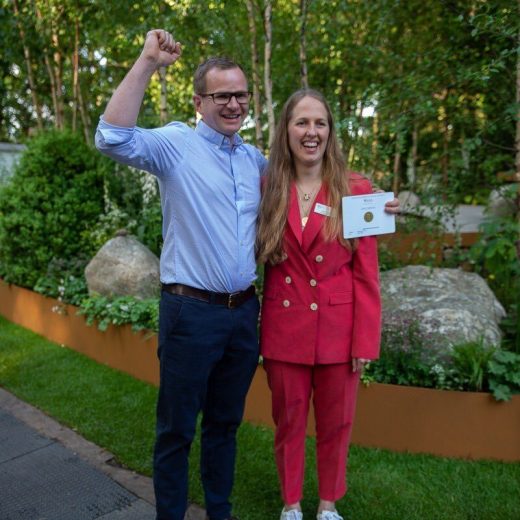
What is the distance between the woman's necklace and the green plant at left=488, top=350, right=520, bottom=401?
159cm

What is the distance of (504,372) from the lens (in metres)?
3.15

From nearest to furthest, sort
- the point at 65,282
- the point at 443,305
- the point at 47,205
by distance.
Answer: the point at 443,305, the point at 65,282, the point at 47,205

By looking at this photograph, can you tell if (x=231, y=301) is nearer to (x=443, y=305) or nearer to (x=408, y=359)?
(x=408, y=359)

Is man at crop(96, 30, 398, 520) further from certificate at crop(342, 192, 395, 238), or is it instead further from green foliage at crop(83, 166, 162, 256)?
green foliage at crop(83, 166, 162, 256)

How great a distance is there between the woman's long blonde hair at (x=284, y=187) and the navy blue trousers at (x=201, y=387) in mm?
295

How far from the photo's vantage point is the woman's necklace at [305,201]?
2369mm

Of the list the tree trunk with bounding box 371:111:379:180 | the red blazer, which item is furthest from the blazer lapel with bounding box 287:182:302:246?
the tree trunk with bounding box 371:111:379:180

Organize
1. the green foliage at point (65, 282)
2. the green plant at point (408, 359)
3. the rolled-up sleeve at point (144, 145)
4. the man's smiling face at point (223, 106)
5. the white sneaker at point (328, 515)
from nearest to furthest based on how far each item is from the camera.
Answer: the rolled-up sleeve at point (144, 145)
the man's smiling face at point (223, 106)
the white sneaker at point (328, 515)
the green plant at point (408, 359)
the green foliage at point (65, 282)

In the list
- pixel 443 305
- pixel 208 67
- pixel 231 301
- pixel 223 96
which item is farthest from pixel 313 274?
pixel 443 305

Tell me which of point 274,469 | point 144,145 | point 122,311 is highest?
point 144,145

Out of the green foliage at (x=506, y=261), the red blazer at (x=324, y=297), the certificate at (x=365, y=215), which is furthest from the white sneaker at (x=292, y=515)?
the green foliage at (x=506, y=261)

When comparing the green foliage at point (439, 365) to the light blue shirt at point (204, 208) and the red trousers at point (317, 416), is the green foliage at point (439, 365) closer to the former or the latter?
the red trousers at point (317, 416)

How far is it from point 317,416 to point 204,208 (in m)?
1.11

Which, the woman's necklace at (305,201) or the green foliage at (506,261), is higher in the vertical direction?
the woman's necklace at (305,201)
